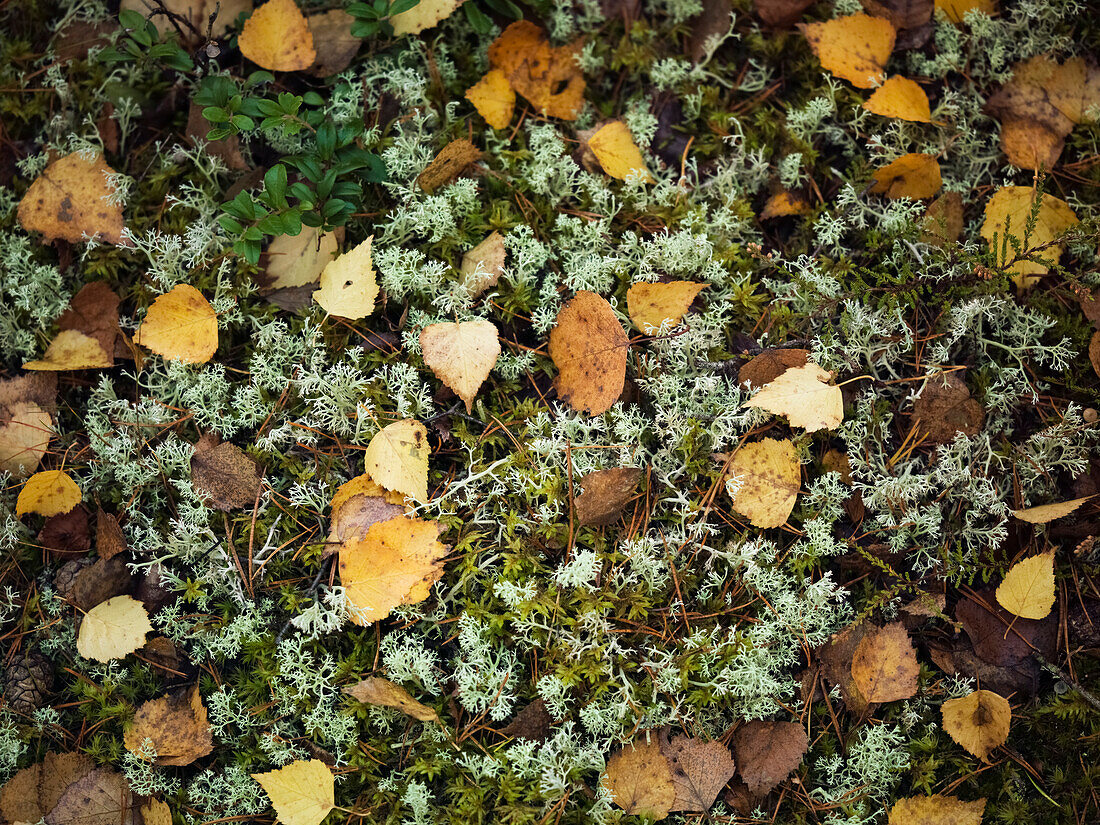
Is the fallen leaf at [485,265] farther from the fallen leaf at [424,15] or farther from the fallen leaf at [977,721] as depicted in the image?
the fallen leaf at [977,721]

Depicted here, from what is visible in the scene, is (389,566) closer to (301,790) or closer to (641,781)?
(301,790)

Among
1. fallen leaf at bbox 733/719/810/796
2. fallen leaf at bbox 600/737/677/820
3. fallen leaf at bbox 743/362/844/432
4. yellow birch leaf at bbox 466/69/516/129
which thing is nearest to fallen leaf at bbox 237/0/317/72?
yellow birch leaf at bbox 466/69/516/129

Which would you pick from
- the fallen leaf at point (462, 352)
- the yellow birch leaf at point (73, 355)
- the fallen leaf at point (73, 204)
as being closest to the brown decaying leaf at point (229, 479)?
the yellow birch leaf at point (73, 355)

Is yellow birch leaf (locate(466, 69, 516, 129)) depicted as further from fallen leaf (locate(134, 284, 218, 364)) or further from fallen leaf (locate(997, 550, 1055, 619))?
fallen leaf (locate(997, 550, 1055, 619))

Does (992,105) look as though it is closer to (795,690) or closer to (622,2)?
(622,2)

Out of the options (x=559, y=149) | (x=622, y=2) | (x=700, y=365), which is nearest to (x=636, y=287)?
(x=700, y=365)

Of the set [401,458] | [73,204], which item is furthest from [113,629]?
[73,204]
